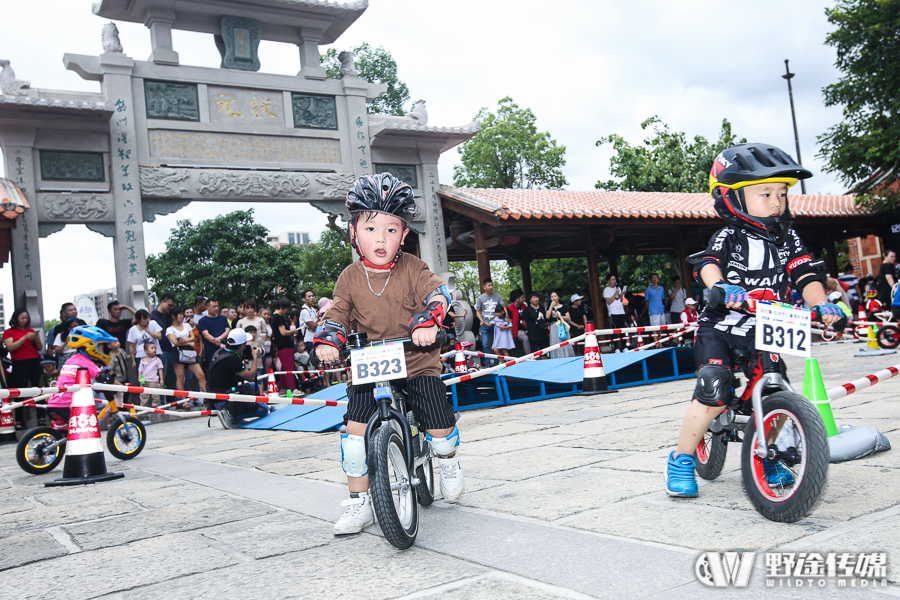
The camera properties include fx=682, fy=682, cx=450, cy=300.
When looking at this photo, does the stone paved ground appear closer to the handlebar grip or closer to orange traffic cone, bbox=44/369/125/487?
orange traffic cone, bbox=44/369/125/487

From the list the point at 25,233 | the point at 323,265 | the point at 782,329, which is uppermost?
the point at 323,265

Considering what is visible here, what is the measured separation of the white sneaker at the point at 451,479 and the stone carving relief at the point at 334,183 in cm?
1084

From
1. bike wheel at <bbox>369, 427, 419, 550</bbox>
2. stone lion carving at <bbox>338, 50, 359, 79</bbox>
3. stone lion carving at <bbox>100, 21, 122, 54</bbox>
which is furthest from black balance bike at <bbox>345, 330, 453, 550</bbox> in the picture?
stone lion carving at <bbox>338, 50, 359, 79</bbox>

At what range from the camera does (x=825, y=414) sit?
149 inches

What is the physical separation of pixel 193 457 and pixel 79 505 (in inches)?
80.9

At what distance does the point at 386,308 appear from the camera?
321 centimetres

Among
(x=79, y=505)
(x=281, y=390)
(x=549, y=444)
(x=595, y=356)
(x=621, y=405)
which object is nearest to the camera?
(x=79, y=505)

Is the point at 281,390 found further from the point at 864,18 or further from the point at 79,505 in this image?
the point at 864,18

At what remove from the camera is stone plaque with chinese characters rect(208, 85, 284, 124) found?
1273cm

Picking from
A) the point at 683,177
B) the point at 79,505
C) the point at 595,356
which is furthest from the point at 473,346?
the point at 683,177

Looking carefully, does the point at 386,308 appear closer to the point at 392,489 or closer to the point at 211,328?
the point at 392,489

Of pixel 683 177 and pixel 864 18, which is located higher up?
pixel 864 18

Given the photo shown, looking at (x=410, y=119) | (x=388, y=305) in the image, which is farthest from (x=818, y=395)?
(x=410, y=119)

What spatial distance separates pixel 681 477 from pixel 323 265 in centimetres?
4020
